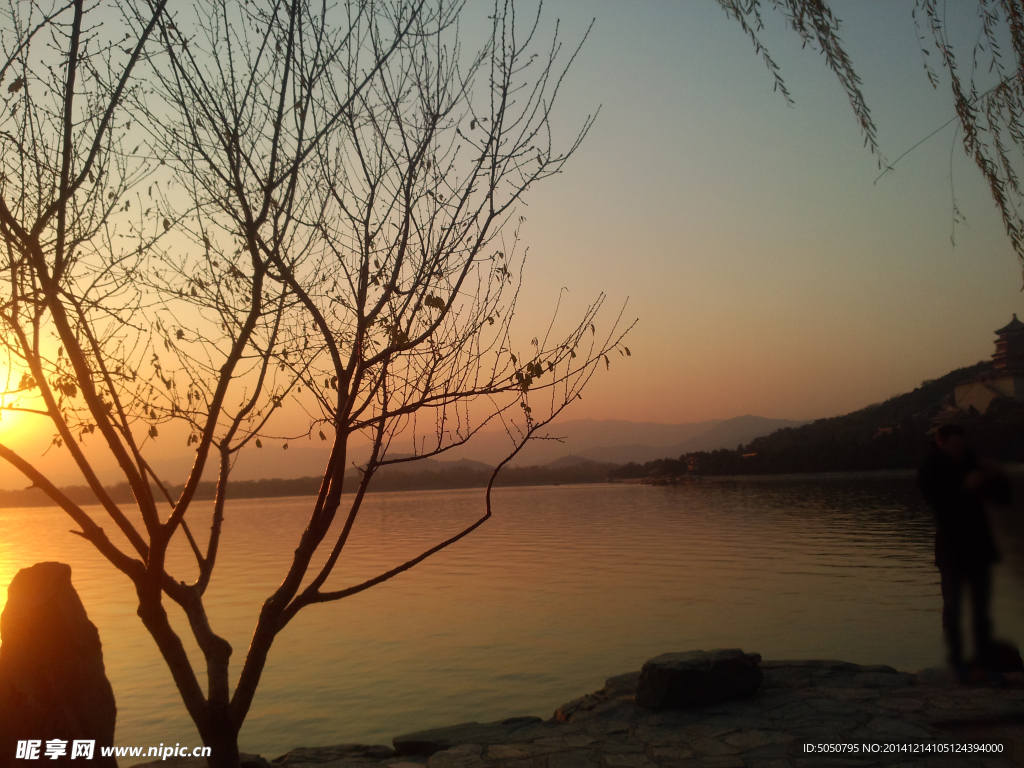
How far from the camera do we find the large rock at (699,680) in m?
8.12

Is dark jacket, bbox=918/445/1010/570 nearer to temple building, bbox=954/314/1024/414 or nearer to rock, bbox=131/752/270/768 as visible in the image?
temple building, bbox=954/314/1024/414

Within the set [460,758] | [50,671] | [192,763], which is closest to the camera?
[50,671]

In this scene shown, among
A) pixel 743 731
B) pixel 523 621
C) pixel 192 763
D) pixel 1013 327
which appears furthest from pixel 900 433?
pixel 523 621

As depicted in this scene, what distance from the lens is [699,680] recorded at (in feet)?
26.6

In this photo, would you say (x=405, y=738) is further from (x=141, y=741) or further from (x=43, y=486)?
(x=43, y=486)

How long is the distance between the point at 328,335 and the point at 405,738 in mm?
5143

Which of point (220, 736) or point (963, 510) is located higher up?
point (963, 510)

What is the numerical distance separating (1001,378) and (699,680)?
7569 millimetres

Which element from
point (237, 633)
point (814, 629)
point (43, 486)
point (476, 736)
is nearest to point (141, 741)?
point (476, 736)

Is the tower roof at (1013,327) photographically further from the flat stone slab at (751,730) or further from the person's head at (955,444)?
the flat stone slab at (751,730)

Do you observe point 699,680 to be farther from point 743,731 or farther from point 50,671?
point 50,671

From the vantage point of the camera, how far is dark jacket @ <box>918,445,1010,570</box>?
0.39 metres

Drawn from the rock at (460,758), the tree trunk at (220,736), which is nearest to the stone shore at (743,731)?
the rock at (460,758)

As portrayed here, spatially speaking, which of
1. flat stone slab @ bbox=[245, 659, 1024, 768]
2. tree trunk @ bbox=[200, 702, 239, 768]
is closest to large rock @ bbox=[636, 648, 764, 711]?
flat stone slab @ bbox=[245, 659, 1024, 768]
